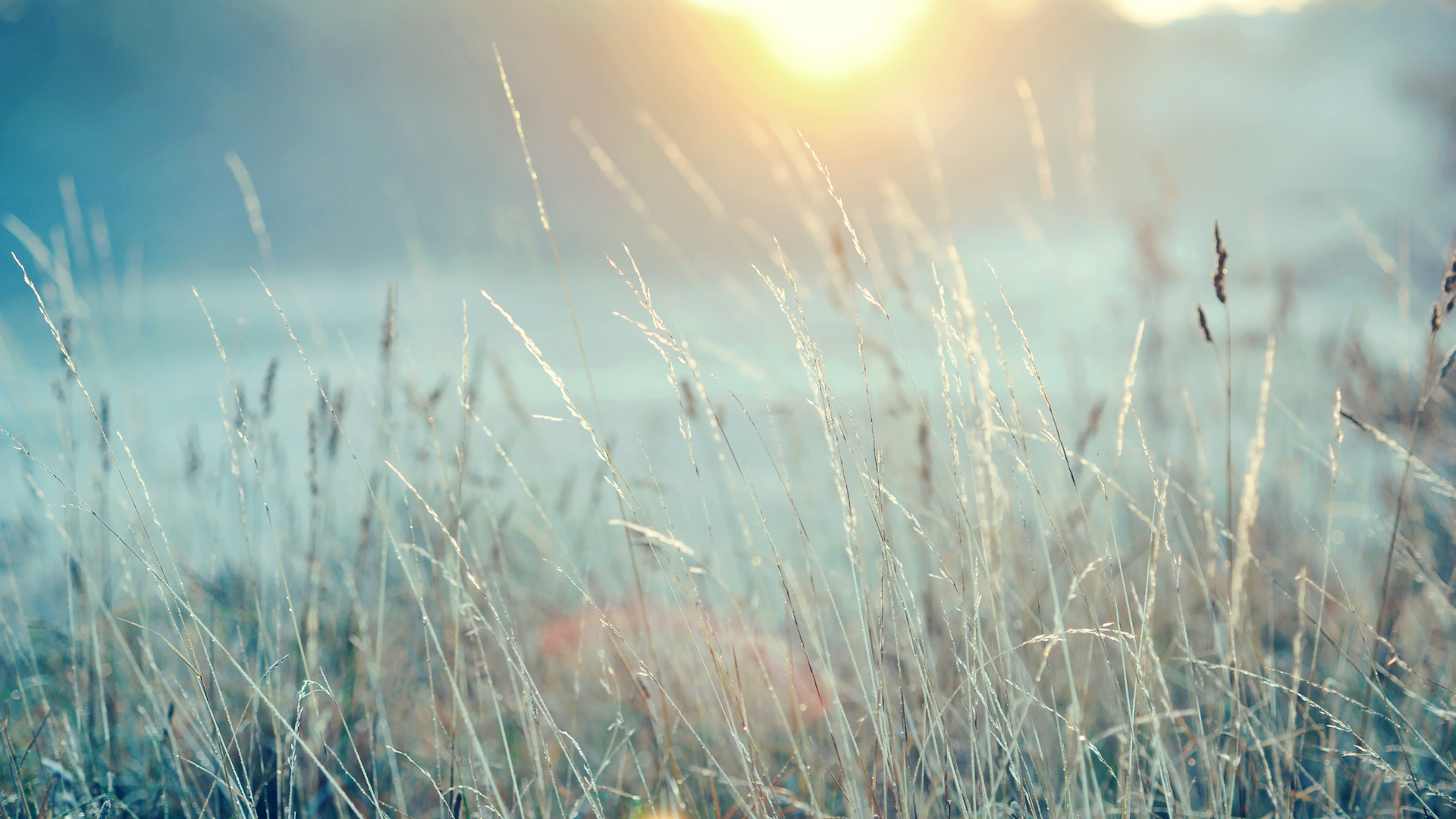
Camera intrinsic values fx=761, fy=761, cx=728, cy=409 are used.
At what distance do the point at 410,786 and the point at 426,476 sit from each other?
2.60 ft

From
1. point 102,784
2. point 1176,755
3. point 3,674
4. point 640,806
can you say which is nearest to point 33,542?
point 3,674

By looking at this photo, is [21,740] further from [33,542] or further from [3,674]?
[33,542]

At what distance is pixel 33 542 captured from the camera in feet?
8.45

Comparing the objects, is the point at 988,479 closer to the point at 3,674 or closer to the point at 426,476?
the point at 426,476

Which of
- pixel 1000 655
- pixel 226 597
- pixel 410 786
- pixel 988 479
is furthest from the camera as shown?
pixel 226 597

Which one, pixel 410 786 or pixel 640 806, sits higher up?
pixel 640 806

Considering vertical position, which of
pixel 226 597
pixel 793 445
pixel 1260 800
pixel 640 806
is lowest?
pixel 1260 800

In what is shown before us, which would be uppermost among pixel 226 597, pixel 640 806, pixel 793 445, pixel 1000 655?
pixel 793 445

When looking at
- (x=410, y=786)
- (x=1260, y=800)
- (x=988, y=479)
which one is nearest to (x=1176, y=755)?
(x=1260, y=800)

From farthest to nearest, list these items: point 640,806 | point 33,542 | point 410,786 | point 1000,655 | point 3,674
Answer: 1. point 33,542
2. point 3,674
3. point 410,786
4. point 640,806
5. point 1000,655

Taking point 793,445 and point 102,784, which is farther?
point 793,445

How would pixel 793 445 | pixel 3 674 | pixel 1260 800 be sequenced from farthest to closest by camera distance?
pixel 3 674
pixel 793 445
pixel 1260 800

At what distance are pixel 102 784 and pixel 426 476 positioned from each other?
0.92 meters

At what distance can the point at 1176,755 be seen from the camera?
65.7 inches
